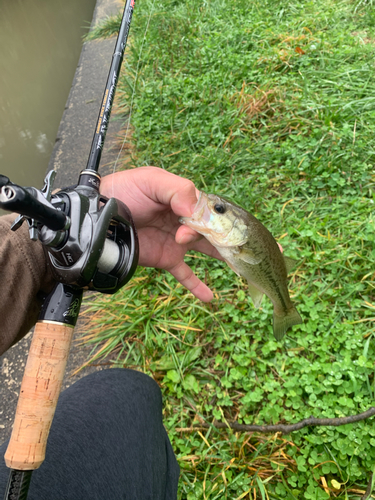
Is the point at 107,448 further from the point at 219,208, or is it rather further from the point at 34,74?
the point at 34,74

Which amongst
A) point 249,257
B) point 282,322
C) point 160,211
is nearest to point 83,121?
point 160,211

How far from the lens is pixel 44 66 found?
649cm

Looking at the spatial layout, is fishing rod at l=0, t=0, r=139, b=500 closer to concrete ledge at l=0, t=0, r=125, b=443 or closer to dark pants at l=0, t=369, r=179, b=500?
dark pants at l=0, t=369, r=179, b=500

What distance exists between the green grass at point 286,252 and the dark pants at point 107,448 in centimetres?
59

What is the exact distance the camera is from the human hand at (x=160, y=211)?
168 cm

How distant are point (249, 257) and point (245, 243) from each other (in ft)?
0.29

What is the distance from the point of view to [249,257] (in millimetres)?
1870

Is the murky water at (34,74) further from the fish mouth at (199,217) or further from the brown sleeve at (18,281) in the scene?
the fish mouth at (199,217)

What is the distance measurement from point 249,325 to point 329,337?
21.3 inches

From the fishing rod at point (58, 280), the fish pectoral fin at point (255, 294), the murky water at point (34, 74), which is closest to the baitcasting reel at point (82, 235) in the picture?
the fishing rod at point (58, 280)

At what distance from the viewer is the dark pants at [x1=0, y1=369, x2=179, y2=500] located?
1233 millimetres

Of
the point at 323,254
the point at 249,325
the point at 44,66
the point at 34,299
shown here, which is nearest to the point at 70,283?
the point at 34,299

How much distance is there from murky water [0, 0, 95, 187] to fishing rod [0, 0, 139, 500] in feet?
14.1

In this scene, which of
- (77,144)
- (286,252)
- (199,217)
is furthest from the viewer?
(77,144)
